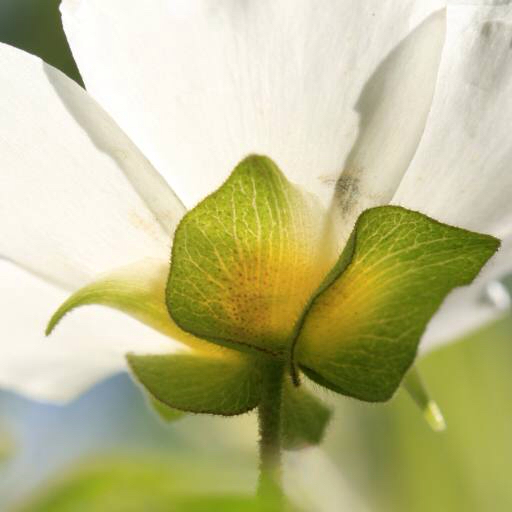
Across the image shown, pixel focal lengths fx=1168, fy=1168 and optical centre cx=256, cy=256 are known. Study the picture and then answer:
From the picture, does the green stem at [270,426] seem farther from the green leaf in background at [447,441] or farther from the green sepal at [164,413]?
the green leaf in background at [447,441]

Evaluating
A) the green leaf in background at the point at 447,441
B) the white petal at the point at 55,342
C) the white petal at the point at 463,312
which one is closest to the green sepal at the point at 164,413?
the white petal at the point at 55,342

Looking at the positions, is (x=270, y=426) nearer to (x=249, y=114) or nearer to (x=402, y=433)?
(x=249, y=114)

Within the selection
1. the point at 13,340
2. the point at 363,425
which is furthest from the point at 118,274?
the point at 363,425

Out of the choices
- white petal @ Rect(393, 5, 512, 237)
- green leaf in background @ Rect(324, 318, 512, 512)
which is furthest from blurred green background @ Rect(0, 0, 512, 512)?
white petal @ Rect(393, 5, 512, 237)

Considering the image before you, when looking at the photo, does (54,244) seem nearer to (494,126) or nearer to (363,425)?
(494,126)

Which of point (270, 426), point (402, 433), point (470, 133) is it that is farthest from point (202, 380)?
point (402, 433)
